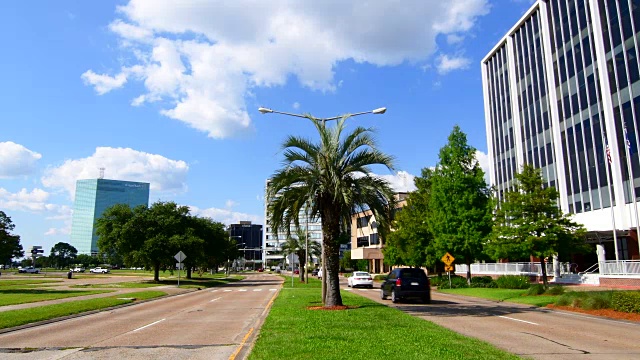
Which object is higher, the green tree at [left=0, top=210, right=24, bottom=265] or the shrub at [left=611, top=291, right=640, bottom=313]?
the green tree at [left=0, top=210, right=24, bottom=265]

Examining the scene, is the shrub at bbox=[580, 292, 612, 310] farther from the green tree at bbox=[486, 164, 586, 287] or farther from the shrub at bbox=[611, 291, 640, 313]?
the green tree at bbox=[486, 164, 586, 287]

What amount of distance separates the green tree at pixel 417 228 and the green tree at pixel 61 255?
158005mm

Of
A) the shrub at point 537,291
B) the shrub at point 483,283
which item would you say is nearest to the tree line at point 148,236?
the shrub at point 483,283

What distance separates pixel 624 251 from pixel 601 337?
29.9 meters

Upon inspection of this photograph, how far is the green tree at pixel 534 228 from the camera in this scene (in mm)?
26797

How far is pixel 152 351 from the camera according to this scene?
10.2m

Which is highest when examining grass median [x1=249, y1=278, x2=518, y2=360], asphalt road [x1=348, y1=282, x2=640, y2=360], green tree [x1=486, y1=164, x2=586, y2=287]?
green tree [x1=486, y1=164, x2=586, y2=287]

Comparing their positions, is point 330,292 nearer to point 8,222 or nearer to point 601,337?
point 601,337

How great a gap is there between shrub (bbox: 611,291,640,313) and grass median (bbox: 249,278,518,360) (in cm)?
926

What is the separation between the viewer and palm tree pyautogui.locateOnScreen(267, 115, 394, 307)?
18.4m

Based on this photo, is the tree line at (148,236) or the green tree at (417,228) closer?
the green tree at (417,228)

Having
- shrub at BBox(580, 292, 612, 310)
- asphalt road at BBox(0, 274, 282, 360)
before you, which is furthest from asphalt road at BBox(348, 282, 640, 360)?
asphalt road at BBox(0, 274, 282, 360)

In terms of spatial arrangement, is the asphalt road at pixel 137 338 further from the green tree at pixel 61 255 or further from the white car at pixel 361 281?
the green tree at pixel 61 255

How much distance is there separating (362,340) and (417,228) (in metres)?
32.3
